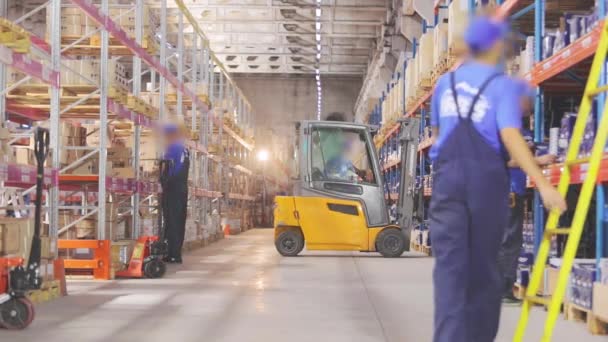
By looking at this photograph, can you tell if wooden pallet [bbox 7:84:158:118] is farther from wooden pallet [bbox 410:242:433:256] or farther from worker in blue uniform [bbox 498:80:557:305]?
wooden pallet [bbox 410:242:433:256]

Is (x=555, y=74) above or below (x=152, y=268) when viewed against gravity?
above

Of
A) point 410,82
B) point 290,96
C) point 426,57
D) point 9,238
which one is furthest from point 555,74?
point 290,96

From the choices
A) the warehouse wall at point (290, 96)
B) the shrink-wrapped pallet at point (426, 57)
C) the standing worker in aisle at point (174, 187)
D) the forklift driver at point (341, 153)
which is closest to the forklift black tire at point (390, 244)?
the forklift driver at point (341, 153)

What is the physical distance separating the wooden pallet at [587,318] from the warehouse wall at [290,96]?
27468 mm

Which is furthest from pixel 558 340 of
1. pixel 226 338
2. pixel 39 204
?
pixel 39 204

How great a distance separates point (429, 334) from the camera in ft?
18.5

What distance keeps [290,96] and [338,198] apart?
20312mm

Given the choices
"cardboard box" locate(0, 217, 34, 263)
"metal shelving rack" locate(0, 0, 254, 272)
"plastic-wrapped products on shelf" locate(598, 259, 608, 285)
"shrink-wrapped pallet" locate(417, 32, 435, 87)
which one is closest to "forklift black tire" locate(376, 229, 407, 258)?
"shrink-wrapped pallet" locate(417, 32, 435, 87)

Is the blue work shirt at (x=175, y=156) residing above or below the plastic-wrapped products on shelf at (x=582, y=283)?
above

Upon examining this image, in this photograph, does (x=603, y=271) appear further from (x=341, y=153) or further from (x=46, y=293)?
(x=341, y=153)

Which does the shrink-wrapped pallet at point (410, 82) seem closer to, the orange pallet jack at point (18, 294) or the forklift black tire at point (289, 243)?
the forklift black tire at point (289, 243)

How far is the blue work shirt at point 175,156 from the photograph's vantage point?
1134 centimetres

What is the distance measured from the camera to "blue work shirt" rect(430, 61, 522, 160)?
11.7ft

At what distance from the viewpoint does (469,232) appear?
3.58 m
